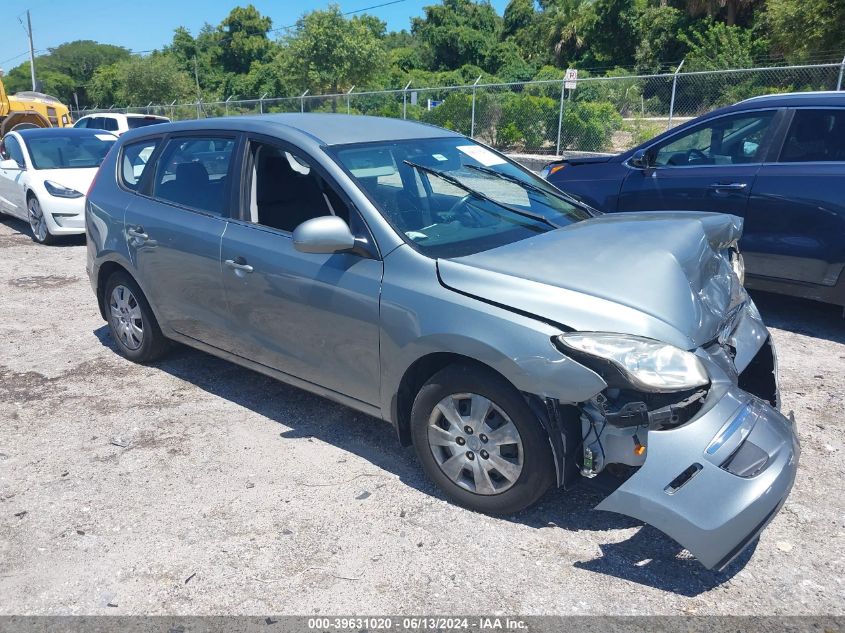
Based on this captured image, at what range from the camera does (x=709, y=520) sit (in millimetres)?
2525

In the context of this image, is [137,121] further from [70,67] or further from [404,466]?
[70,67]

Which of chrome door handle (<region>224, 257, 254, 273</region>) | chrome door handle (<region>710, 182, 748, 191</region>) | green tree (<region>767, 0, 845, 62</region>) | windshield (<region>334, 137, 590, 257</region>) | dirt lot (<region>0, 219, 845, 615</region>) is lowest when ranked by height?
dirt lot (<region>0, 219, 845, 615</region>)

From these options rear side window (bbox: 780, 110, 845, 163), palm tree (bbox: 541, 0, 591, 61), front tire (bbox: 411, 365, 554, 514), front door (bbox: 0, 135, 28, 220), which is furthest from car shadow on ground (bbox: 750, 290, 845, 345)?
palm tree (bbox: 541, 0, 591, 61)

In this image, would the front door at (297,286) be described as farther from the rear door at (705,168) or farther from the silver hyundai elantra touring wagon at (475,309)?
the rear door at (705,168)

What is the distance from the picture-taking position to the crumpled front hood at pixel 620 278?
2.86m

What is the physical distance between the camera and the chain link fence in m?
13.3

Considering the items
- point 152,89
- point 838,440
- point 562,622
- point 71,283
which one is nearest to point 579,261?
point 562,622

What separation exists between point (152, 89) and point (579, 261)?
53.0 metres

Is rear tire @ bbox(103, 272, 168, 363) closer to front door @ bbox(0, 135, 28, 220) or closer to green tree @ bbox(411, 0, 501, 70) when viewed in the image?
front door @ bbox(0, 135, 28, 220)

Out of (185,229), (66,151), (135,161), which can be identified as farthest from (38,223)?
(185,229)

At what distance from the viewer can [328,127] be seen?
411 cm

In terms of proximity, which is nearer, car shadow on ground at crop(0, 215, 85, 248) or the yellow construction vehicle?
car shadow on ground at crop(0, 215, 85, 248)

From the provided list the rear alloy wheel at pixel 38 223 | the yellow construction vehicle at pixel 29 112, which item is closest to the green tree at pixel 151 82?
the yellow construction vehicle at pixel 29 112

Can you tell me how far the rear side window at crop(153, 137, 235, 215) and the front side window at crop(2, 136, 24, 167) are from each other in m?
7.04
